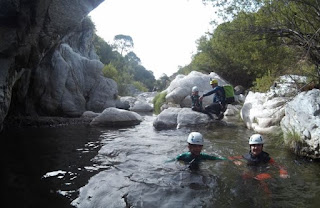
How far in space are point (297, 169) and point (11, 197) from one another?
18.5ft

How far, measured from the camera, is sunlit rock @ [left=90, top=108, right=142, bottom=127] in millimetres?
13383

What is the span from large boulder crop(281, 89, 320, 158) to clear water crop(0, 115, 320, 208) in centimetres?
38

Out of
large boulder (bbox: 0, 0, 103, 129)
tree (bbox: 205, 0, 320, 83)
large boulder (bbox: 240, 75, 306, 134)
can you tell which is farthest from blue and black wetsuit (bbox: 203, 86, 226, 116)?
large boulder (bbox: 0, 0, 103, 129)

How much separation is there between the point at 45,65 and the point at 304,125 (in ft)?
43.2

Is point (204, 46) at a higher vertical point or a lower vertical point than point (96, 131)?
higher

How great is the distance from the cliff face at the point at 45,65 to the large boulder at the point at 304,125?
27.2 feet

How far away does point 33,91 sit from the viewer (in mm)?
14383

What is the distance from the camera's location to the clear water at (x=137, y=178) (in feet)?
13.9

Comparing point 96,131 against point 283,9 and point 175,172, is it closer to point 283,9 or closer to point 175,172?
point 175,172

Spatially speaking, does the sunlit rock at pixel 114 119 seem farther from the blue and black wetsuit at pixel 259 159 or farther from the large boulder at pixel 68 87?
the blue and black wetsuit at pixel 259 159

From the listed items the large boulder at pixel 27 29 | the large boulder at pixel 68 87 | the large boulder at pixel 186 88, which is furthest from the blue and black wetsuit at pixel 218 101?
the large boulder at pixel 68 87

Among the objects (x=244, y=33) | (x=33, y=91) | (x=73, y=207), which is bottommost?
(x=73, y=207)

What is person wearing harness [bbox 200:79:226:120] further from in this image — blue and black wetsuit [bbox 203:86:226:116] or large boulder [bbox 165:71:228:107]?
large boulder [bbox 165:71:228:107]

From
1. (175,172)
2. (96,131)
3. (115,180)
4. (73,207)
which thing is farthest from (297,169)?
(96,131)
